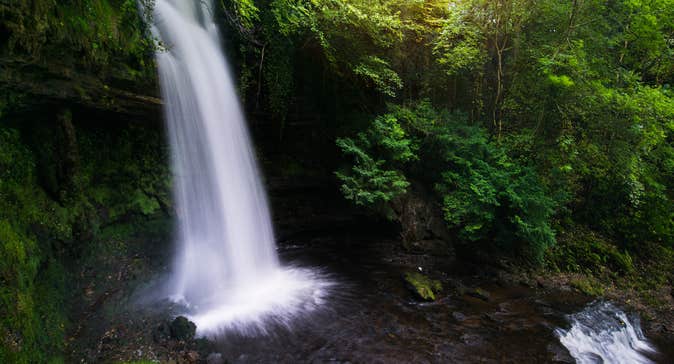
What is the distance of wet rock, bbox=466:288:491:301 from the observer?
7.20 m

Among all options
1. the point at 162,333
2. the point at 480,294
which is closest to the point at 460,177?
the point at 480,294

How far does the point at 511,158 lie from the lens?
9594mm

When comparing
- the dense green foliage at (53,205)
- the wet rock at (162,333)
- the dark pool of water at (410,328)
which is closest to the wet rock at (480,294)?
the dark pool of water at (410,328)

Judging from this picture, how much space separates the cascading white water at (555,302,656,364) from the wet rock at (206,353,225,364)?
553cm

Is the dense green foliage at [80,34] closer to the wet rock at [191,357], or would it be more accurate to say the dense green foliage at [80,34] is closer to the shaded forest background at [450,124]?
the shaded forest background at [450,124]

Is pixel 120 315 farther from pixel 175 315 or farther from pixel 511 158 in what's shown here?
pixel 511 158

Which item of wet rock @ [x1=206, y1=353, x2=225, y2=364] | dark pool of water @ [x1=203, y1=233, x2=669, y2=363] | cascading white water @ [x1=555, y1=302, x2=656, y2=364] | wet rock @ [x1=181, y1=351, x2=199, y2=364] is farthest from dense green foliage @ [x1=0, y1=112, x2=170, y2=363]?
cascading white water @ [x1=555, y1=302, x2=656, y2=364]

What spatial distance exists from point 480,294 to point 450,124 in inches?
186

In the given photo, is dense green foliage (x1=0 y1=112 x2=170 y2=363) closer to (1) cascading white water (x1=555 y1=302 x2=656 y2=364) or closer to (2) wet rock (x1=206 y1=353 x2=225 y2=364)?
(2) wet rock (x1=206 y1=353 x2=225 y2=364)

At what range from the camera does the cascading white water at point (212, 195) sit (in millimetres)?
6156

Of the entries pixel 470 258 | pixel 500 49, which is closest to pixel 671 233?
pixel 470 258

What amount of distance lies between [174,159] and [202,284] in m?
2.61

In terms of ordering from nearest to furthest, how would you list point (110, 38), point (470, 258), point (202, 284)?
1. point (110, 38)
2. point (202, 284)
3. point (470, 258)

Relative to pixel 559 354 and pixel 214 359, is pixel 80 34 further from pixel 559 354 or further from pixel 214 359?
pixel 559 354
